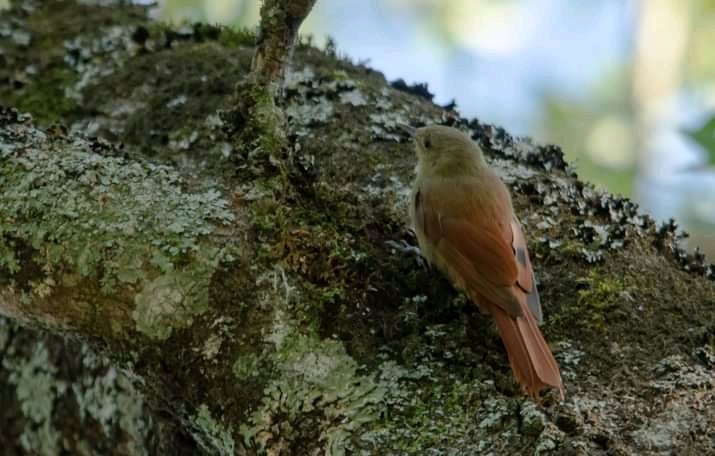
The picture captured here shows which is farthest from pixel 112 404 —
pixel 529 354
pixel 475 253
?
pixel 529 354

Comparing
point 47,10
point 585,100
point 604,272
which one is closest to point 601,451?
point 604,272

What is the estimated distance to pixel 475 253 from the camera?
2.63m

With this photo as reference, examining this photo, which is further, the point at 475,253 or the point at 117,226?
the point at 475,253

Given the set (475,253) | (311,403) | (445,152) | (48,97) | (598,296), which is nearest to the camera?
(311,403)

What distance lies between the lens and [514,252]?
7.91 ft

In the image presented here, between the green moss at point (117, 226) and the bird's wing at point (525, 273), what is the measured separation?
659mm

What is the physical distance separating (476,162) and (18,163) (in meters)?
1.31

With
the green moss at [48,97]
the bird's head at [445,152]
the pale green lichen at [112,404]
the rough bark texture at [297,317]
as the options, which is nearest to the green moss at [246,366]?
the rough bark texture at [297,317]

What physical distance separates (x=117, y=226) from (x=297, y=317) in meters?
0.42

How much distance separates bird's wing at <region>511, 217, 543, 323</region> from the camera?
218cm

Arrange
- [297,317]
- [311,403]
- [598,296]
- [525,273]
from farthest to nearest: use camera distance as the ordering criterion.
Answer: [525,273], [598,296], [297,317], [311,403]

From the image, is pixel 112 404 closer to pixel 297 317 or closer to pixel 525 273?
pixel 297 317

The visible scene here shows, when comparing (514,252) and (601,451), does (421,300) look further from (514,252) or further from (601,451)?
(601,451)

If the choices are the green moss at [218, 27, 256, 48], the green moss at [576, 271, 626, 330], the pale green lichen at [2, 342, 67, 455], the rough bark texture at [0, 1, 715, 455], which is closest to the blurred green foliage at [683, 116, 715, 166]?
the rough bark texture at [0, 1, 715, 455]
